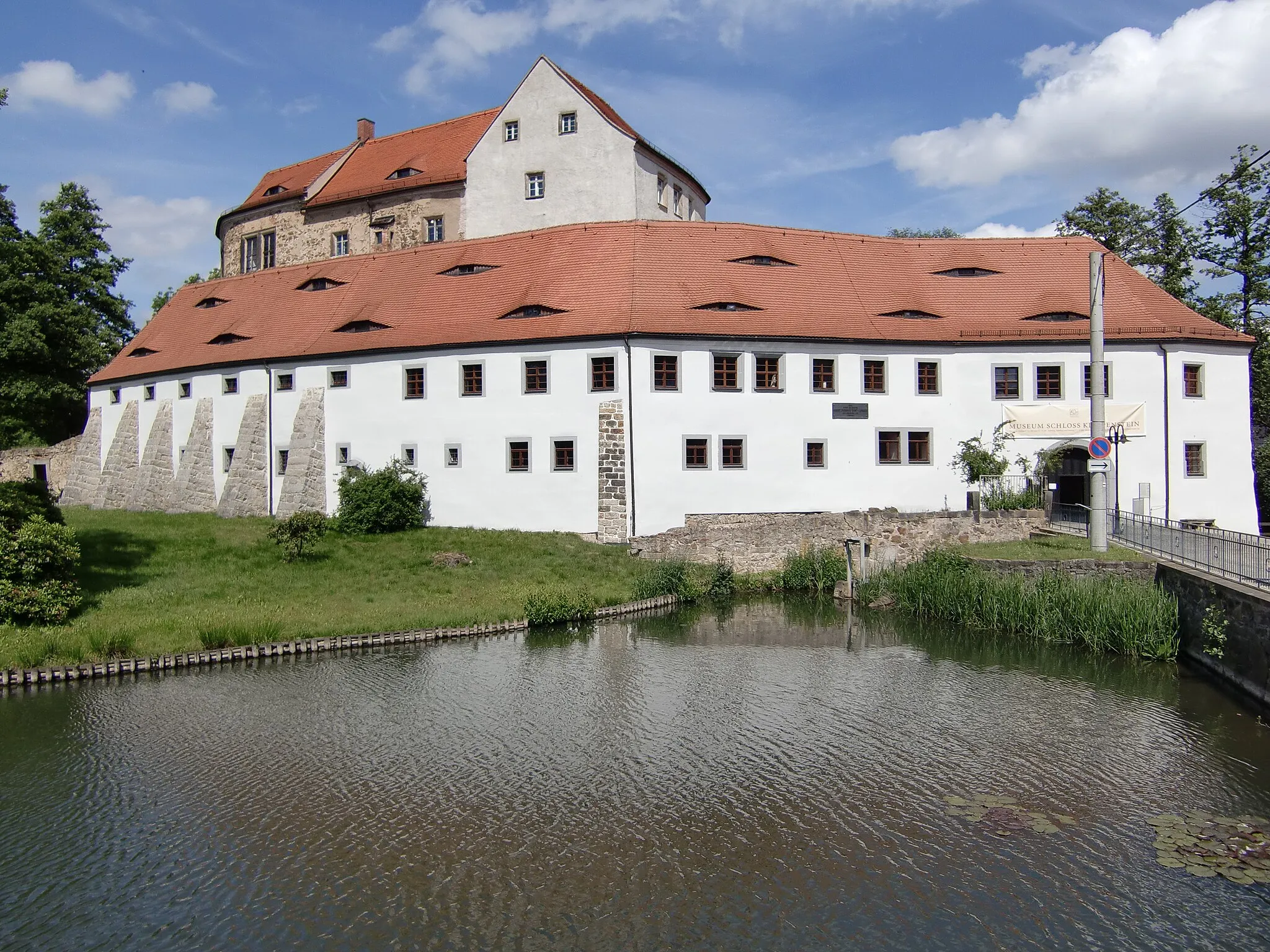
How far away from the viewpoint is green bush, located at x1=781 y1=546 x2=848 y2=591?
28797 mm

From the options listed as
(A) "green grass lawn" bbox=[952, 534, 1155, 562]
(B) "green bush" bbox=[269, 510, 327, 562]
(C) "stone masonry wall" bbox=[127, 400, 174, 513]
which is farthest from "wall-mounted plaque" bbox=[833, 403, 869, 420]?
(C) "stone masonry wall" bbox=[127, 400, 174, 513]

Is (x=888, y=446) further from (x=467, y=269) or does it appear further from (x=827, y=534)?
(x=467, y=269)

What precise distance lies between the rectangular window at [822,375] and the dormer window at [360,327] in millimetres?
15199

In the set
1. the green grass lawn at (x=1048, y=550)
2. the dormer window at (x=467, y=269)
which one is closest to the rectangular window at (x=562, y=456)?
the dormer window at (x=467, y=269)

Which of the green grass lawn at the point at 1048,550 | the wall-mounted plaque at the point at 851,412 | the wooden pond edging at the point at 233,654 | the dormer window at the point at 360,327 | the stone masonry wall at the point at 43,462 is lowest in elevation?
the wooden pond edging at the point at 233,654

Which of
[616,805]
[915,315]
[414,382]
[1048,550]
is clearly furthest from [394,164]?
[616,805]

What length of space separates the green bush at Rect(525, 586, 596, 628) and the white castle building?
20.6 feet

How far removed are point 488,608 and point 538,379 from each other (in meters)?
10.7

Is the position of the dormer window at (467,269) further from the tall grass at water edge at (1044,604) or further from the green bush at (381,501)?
the tall grass at water edge at (1044,604)

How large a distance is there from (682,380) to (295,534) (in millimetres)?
12434

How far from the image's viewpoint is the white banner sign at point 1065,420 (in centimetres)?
3167

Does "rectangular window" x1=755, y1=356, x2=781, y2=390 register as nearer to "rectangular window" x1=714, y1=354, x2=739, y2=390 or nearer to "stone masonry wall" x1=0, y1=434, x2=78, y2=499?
"rectangular window" x1=714, y1=354, x2=739, y2=390

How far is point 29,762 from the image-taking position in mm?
12781

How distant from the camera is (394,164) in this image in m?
45.5
